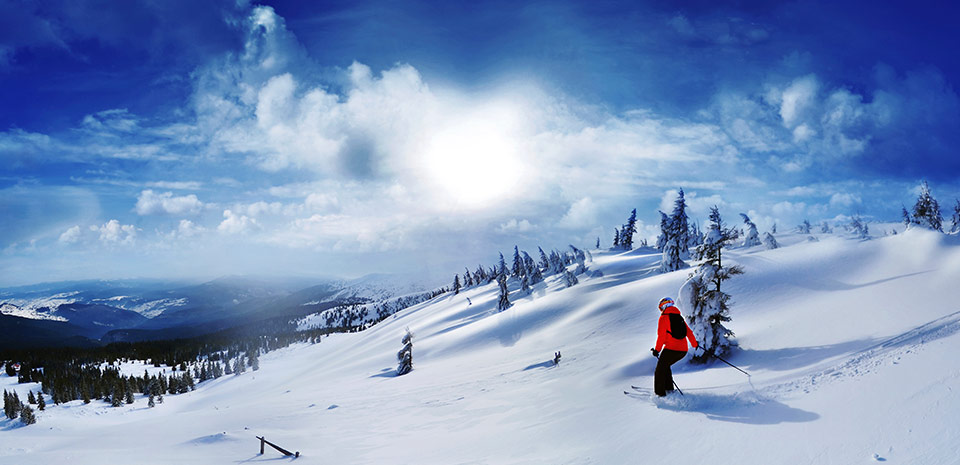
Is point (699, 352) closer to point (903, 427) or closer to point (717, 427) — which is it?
point (717, 427)

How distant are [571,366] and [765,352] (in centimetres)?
1011

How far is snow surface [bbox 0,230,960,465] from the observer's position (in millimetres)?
7422

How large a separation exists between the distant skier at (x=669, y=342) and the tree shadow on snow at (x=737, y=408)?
454mm

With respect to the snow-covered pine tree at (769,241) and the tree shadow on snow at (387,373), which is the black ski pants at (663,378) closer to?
the tree shadow on snow at (387,373)

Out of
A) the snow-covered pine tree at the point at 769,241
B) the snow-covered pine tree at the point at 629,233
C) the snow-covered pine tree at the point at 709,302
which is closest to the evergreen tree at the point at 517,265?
the snow-covered pine tree at the point at 629,233

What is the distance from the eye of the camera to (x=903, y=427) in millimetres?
6391

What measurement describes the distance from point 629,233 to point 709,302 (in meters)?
91.6

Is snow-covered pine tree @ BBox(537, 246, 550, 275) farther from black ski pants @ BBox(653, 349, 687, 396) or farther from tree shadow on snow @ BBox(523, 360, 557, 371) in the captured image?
black ski pants @ BBox(653, 349, 687, 396)

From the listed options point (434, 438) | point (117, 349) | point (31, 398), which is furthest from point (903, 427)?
point (117, 349)

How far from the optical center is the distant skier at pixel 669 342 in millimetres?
11344

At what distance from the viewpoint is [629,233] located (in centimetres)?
10206

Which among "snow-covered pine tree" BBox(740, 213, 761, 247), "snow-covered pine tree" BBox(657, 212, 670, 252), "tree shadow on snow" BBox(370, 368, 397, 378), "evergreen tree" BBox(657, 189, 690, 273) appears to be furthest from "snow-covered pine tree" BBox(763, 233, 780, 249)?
"tree shadow on snow" BBox(370, 368, 397, 378)

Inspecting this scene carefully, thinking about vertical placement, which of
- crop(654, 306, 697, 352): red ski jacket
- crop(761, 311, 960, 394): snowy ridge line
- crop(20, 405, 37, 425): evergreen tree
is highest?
crop(654, 306, 697, 352): red ski jacket

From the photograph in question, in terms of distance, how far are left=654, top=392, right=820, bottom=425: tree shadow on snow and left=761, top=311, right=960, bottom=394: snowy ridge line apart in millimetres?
963
